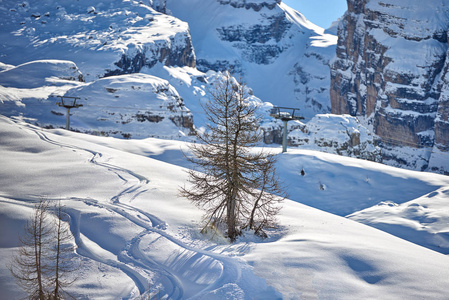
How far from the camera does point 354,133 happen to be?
64375 mm

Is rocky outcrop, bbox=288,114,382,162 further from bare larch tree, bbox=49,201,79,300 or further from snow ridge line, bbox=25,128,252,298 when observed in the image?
bare larch tree, bbox=49,201,79,300

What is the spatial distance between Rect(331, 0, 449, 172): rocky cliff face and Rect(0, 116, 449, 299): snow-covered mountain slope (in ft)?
340

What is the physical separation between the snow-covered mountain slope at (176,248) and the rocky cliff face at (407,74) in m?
104

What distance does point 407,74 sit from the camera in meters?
121

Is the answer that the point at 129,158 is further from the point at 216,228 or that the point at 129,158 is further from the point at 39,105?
the point at 39,105

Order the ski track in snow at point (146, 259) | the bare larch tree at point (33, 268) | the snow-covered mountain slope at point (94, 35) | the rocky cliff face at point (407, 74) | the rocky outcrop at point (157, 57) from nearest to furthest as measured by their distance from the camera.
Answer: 1. the bare larch tree at point (33, 268)
2. the ski track in snow at point (146, 259)
3. the snow-covered mountain slope at point (94, 35)
4. the rocky outcrop at point (157, 57)
5. the rocky cliff face at point (407, 74)

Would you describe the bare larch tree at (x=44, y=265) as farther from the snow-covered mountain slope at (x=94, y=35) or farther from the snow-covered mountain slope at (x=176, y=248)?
the snow-covered mountain slope at (x=94, y=35)

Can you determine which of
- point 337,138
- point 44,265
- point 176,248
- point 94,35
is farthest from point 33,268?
point 94,35

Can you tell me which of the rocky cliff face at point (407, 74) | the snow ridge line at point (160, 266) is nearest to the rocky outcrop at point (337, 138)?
the snow ridge line at point (160, 266)

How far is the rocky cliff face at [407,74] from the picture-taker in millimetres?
115875

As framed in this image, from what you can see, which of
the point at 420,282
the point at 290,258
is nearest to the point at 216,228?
the point at 290,258

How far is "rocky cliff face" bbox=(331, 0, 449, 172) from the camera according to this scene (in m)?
116

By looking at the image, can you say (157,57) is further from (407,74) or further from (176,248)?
(176,248)

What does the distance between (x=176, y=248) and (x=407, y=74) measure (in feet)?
408
